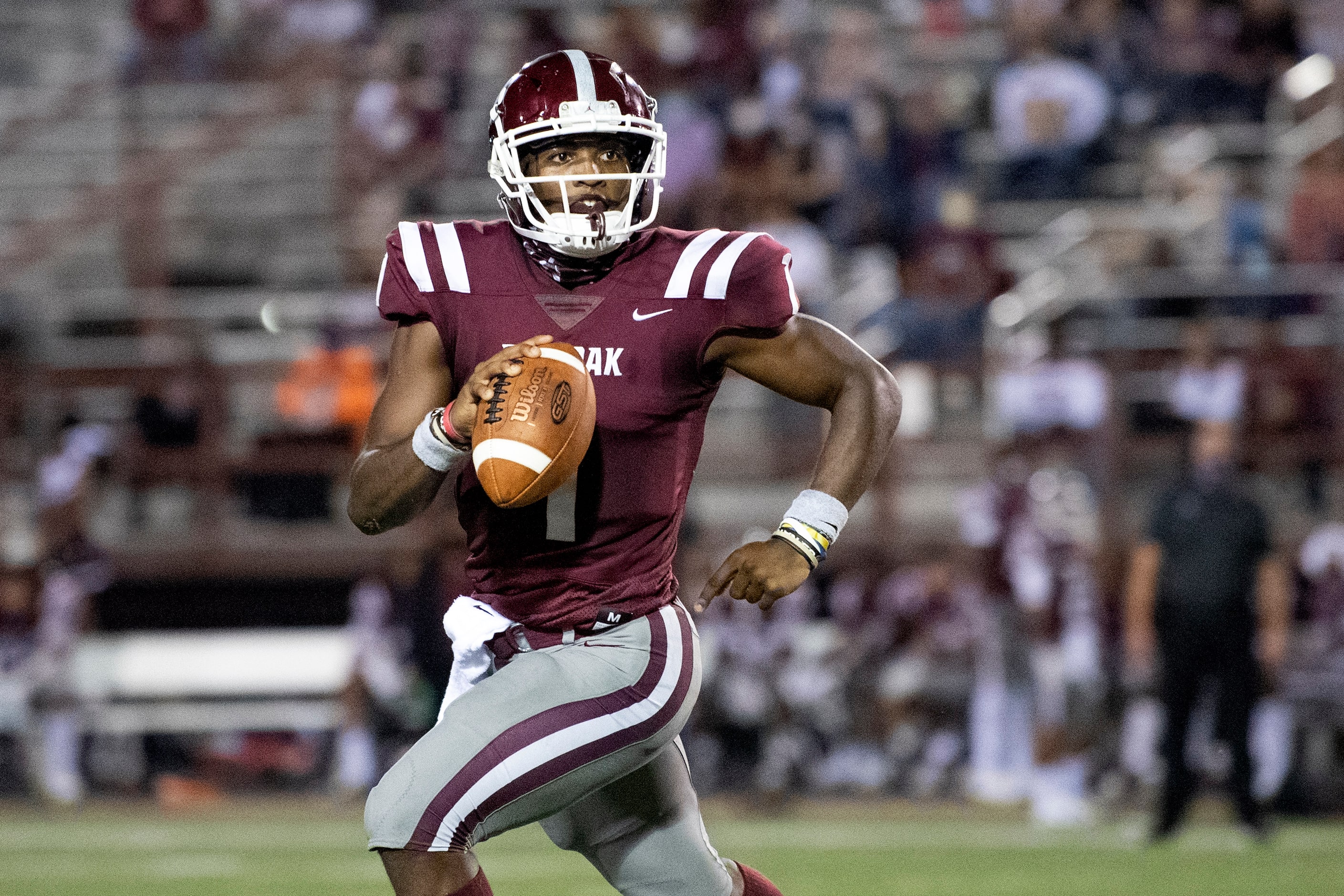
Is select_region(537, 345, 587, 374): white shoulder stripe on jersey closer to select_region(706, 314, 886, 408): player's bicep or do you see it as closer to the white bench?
select_region(706, 314, 886, 408): player's bicep

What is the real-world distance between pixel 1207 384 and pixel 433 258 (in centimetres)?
709

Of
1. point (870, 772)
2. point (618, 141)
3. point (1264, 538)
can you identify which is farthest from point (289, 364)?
point (618, 141)

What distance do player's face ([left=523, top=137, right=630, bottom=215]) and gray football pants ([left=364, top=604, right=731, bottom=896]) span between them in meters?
0.73

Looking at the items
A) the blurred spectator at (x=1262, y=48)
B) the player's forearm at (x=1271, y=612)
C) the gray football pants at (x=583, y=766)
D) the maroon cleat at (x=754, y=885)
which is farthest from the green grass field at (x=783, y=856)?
the blurred spectator at (x=1262, y=48)

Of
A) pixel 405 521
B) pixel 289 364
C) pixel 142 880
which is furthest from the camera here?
pixel 289 364

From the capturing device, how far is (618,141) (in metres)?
3.39

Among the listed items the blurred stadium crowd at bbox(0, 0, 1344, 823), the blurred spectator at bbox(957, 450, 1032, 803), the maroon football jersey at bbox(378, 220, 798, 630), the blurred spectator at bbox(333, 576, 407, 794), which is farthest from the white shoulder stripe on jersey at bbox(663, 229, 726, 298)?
the blurred spectator at bbox(333, 576, 407, 794)

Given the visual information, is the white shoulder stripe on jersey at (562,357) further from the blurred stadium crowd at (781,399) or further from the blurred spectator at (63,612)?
the blurred spectator at (63,612)

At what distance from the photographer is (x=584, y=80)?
3355 millimetres

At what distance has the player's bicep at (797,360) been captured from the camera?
3.37m

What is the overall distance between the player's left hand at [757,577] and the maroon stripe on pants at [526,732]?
156 mm

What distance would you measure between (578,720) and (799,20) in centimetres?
1047

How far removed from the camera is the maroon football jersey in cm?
329

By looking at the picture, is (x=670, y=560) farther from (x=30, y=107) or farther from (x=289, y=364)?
(x=30, y=107)
